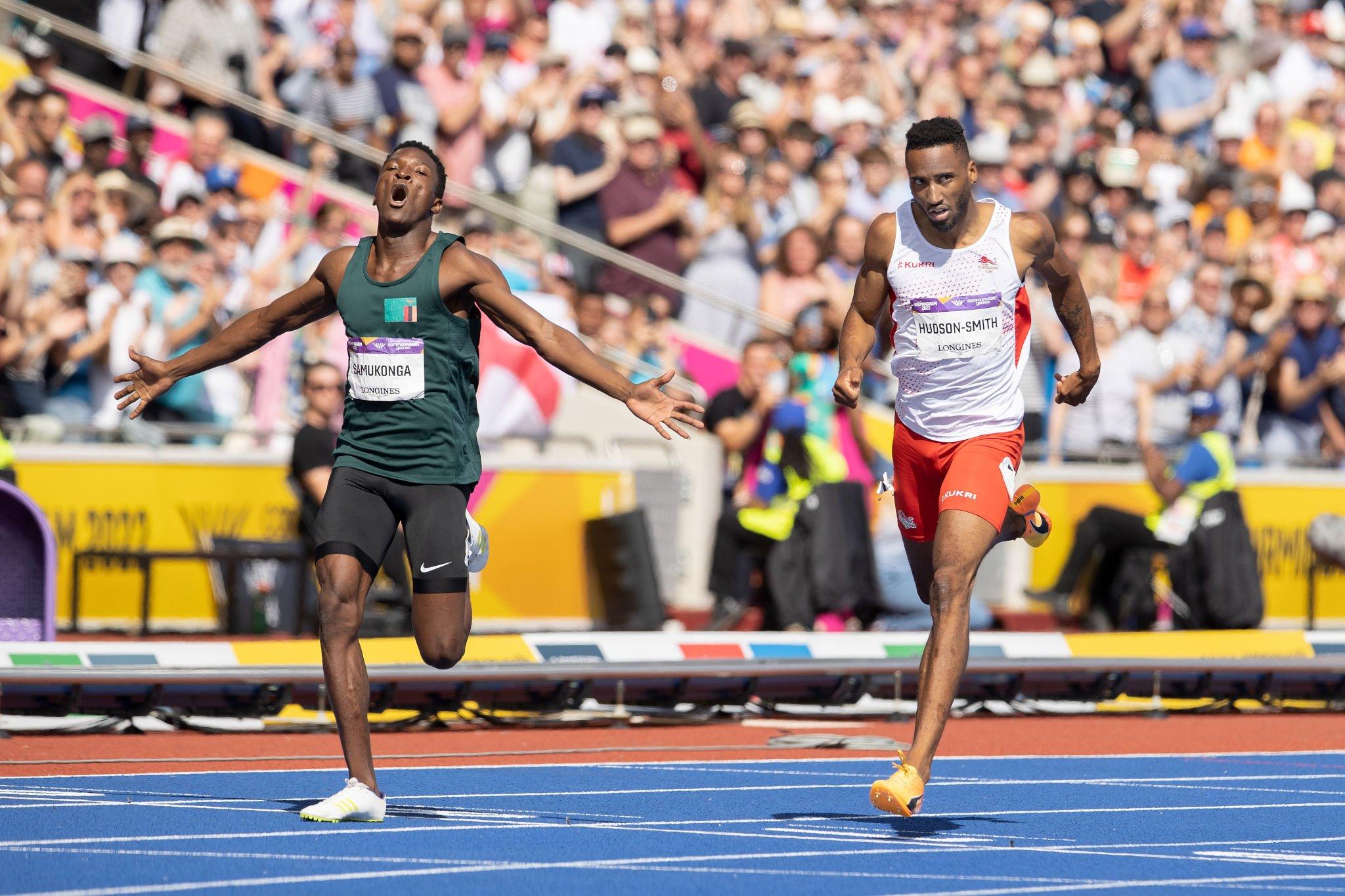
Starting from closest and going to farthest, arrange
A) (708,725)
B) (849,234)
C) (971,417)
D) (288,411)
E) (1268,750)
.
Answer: (971,417)
(1268,750)
(708,725)
(288,411)
(849,234)

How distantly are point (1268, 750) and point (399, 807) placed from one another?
5.44 m

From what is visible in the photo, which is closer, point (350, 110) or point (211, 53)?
point (211, 53)

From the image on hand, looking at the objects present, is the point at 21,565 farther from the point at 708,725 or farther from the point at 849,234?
the point at 849,234

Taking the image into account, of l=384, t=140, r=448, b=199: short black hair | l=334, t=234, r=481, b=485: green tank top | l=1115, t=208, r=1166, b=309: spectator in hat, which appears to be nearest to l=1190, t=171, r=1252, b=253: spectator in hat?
l=1115, t=208, r=1166, b=309: spectator in hat

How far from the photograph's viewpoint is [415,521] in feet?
26.7

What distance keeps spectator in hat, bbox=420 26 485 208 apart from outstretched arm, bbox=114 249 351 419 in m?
11.0

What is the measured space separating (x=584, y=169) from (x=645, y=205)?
62 centimetres

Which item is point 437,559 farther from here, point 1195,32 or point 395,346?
point 1195,32

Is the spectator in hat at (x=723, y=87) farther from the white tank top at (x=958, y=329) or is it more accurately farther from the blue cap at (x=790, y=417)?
the white tank top at (x=958, y=329)

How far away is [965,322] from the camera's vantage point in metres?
A: 8.59

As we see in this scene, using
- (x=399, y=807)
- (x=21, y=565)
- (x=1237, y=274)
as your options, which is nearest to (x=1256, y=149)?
(x=1237, y=274)

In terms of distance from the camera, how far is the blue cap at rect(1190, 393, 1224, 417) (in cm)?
1623

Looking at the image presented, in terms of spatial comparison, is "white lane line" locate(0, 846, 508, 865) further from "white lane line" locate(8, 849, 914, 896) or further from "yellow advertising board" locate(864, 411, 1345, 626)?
"yellow advertising board" locate(864, 411, 1345, 626)

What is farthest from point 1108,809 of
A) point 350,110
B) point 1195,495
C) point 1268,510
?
point 350,110
